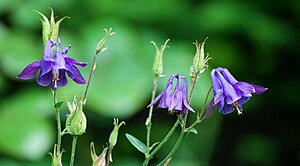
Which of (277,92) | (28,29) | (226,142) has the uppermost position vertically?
(28,29)

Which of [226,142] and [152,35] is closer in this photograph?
[152,35]

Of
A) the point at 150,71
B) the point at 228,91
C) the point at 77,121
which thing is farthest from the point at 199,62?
the point at 150,71

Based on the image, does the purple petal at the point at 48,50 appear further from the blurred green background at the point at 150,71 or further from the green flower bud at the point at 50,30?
the blurred green background at the point at 150,71

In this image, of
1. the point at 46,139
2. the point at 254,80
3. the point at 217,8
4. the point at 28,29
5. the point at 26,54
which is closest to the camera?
the point at 46,139

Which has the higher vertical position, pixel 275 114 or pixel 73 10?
pixel 73 10

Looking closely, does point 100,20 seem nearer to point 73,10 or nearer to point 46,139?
point 73,10

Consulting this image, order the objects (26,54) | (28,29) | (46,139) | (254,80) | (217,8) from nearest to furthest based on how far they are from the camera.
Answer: (46,139)
(26,54)
(28,29)
(217,8)
(254,80)

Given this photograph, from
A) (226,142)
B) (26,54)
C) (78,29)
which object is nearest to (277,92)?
(226,142)

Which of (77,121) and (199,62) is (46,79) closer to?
(77,121)
